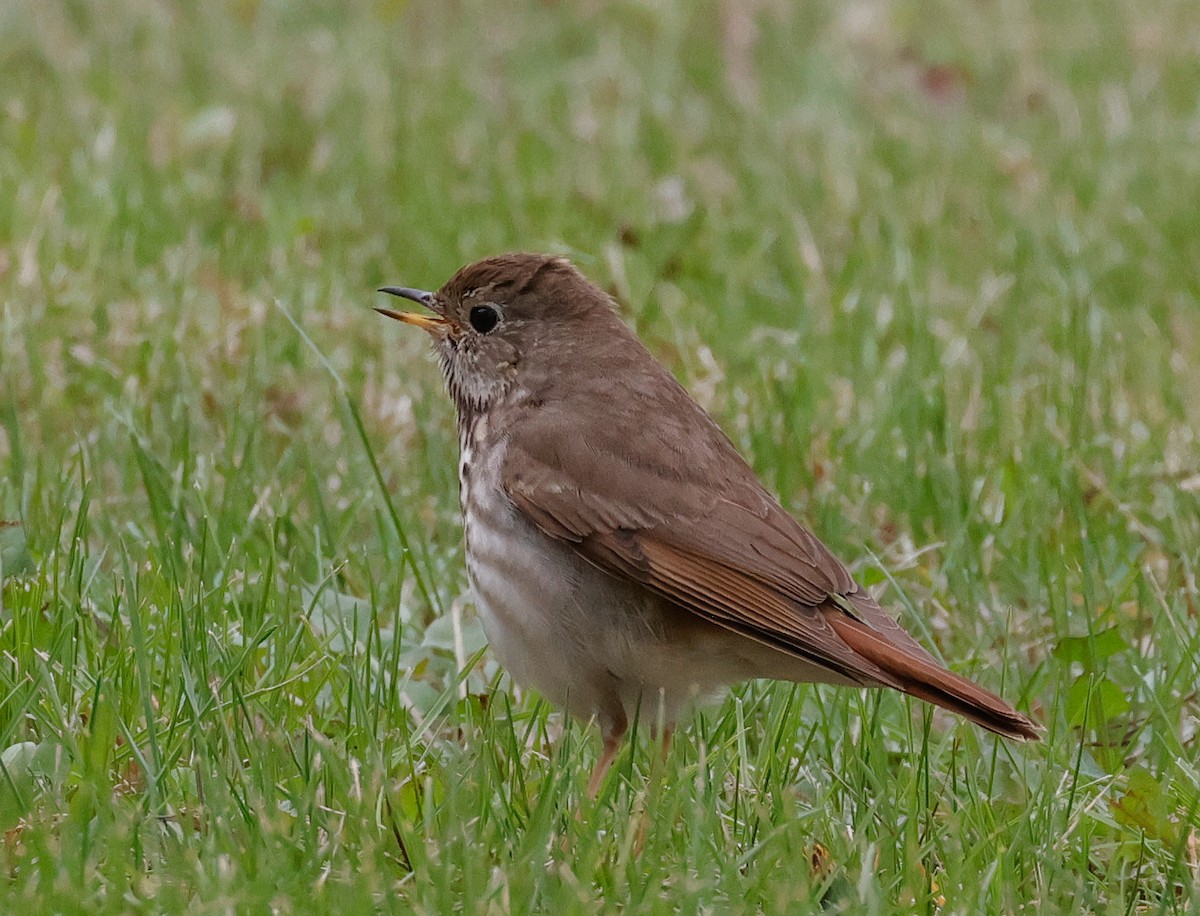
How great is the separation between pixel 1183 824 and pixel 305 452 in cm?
245

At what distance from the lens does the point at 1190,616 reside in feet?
15.1

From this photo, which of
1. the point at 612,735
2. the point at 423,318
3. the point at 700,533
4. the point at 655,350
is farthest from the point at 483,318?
the point at 655,350

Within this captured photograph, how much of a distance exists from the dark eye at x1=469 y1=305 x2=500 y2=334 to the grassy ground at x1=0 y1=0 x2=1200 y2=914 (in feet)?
1.40

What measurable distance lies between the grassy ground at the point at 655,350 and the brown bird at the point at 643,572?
16 centimetres

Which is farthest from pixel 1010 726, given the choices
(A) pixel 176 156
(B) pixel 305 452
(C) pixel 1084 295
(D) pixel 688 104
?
(D) pixel 688 104

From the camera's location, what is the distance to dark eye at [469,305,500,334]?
4.43 m

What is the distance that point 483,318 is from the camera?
445 cm

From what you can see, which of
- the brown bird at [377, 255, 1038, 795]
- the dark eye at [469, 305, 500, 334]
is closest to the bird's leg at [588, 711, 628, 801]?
the brown bird at [377, 255, 1038, 795]

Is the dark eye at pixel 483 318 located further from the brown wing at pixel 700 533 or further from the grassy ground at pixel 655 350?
the grassy ground at pixel 655 350

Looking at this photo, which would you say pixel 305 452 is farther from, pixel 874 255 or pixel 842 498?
pixel 874 255

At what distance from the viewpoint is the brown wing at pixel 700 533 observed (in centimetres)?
359

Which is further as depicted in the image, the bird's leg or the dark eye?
the dark eye

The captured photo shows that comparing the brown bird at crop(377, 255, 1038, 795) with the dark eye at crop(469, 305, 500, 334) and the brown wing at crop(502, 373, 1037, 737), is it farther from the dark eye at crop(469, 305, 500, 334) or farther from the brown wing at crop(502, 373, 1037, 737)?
the dark eye at crop(469, 305, 500, 334)

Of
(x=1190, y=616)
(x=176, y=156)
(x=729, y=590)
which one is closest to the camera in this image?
(x=729, y=590)
